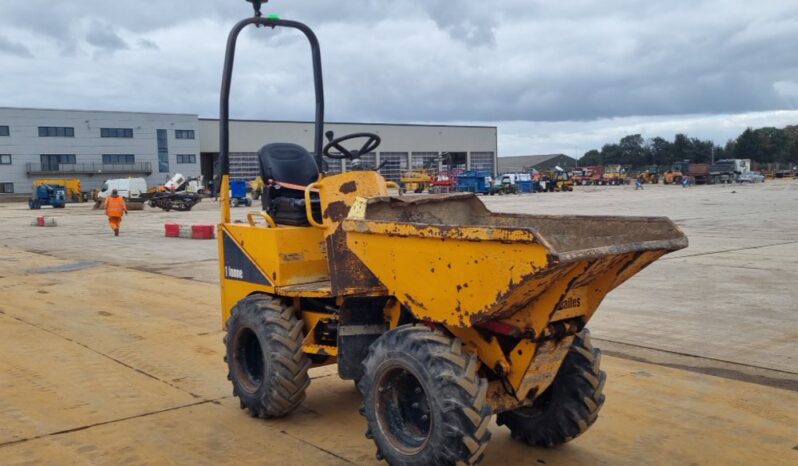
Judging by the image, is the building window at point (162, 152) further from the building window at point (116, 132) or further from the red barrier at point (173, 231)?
the red barrier at point (173, 231)

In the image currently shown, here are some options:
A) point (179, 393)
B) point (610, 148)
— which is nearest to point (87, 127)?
point (179, 393)

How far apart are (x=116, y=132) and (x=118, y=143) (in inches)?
40.0

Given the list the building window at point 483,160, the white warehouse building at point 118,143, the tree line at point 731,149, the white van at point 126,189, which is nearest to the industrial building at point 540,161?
the tree line at point 731,149

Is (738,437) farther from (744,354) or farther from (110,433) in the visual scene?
(110,433)

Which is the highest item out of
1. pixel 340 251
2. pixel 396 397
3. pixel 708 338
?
pixel 340 251

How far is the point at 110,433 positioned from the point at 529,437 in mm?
2749

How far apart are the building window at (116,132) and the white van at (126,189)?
2159 cm

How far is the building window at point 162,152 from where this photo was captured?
7175 cm

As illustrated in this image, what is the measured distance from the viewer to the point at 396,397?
165 inches

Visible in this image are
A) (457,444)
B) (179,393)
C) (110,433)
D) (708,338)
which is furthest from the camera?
(708,338)

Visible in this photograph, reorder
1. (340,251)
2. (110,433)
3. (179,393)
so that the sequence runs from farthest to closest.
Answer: (179,393), (110,433), (340,251)

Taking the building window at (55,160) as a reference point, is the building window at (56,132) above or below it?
above

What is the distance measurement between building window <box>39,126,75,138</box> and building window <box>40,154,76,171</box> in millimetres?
1719

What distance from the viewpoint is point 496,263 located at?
3574 millimetres
